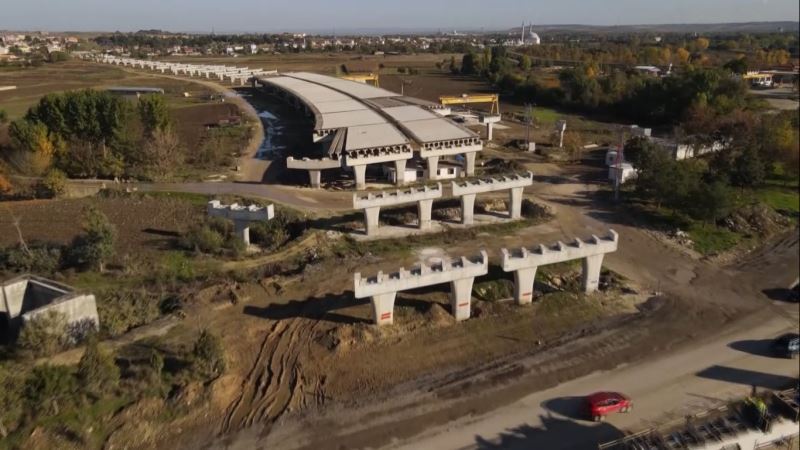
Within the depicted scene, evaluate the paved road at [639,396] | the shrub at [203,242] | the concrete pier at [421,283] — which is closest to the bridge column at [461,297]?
the concrete pier at [421,283]

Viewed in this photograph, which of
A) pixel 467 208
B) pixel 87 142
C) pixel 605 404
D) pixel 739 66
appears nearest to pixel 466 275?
pixel 605 404

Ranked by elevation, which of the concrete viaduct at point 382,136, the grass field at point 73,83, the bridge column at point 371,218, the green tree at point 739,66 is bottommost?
the bridge column at point 371,218

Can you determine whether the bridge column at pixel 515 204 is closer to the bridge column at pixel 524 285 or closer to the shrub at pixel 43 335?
the bridge column at pixel 524 285

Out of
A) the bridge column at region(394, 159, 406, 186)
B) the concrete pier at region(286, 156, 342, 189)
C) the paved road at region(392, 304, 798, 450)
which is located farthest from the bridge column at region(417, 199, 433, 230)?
the paved road at region(392, 304, 798, 450)

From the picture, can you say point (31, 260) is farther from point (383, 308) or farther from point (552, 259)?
point (552, 259)

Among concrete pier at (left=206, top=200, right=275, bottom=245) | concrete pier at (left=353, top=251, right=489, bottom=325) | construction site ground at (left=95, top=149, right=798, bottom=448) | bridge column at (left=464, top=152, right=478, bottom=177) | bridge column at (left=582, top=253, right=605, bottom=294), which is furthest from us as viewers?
bridge column at (left=464, top=152, right=478, bottom=177)

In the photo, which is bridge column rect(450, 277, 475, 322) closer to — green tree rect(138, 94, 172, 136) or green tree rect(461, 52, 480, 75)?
green tree rect(138, 94, 172, 136)

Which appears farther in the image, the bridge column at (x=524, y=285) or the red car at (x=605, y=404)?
the bridge column at (x=524, y=285)
